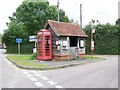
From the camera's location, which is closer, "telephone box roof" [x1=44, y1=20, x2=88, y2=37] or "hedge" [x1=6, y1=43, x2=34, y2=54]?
"telephone box roof" [x1=44, y1=20, x2=88, y2=37]

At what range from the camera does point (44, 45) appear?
1061 inches

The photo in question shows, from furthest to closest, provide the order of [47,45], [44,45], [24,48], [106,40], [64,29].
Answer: [24,48] < [106,40] < [64,29] < [47,45] < [44,45]

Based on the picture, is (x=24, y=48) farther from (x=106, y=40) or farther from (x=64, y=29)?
(x=64, y=29)

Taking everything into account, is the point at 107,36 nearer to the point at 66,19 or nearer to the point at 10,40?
the point at 10,40

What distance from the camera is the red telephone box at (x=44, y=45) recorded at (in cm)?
2680

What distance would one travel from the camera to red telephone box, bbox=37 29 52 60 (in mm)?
26797

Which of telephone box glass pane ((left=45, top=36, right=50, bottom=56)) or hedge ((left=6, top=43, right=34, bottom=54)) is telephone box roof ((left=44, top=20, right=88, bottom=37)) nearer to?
telephone box glass pane ((left=45, top=36, right=50, bottom=56))

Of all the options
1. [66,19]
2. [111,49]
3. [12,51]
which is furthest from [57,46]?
[66,19]

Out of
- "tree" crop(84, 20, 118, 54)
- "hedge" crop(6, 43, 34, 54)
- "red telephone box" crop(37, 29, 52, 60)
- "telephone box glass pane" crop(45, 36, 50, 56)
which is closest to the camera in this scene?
"red telephone box" crop(37, 29, 52, 60)

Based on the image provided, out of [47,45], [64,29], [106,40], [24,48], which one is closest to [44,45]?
[47,45]

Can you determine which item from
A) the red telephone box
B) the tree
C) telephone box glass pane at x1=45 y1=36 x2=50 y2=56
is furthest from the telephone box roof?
the tree

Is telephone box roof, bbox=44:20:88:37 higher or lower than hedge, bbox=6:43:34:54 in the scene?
higher

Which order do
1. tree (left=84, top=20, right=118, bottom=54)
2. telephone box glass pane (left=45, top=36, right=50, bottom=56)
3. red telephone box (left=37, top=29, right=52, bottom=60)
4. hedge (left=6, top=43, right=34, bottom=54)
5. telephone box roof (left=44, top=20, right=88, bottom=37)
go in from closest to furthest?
red telephone box (left=37, top=29, right=52, bottom=60), telephone box glass pane (left=45, top=36, right=50, bottom=56), telephone box roof (left=44, top=20, right=88, bottom=37), tree (left=84, top=20, right=118, bottom=54), hedge (left=6, top=43, right=34, bottom=54)

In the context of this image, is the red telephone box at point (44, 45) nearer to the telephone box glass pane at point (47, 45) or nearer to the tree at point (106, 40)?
the telephone box glass pane at point (47, 45)
